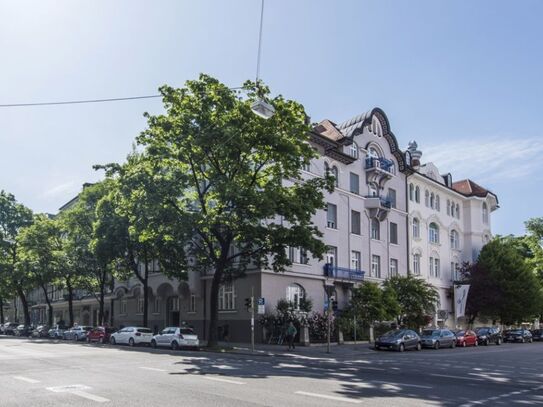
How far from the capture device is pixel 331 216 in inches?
1750

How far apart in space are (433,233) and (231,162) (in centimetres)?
3385

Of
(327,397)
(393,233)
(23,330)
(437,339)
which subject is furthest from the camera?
(23,330)

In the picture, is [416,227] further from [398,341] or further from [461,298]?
[398,341]

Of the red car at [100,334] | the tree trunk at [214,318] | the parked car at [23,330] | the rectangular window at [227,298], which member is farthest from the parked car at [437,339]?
the parked car at [23,330]

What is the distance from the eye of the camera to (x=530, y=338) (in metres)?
54.3

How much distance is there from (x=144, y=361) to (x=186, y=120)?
1332 centimetres

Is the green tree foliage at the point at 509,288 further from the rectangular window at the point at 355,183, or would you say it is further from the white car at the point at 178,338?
the white car at the point at 178,338

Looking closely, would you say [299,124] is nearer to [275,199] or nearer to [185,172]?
[275,199]

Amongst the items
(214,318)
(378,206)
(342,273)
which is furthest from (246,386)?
(378,206)

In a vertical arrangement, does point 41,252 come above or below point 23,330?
above

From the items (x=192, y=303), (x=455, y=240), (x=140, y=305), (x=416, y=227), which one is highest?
(x=416, y=227)

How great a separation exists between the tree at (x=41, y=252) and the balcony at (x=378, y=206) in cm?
2717

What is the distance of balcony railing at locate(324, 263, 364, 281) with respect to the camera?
1670 inches

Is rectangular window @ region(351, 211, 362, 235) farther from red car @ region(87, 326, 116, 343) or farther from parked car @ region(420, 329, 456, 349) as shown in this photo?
red car @ region(87, 326, 116, 343)
